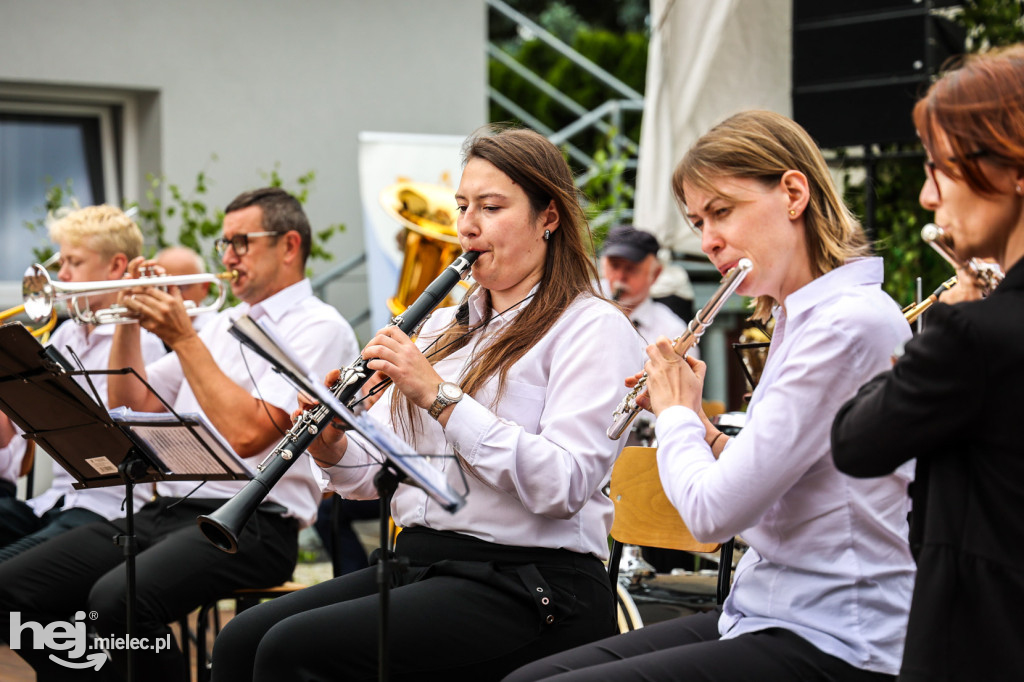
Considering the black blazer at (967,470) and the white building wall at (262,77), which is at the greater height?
the white building wall at (262,77)

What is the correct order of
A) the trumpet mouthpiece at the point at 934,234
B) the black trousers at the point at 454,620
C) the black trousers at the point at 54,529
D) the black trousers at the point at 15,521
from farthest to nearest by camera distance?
the black trousers at the point at 15,521 < the black trousers at the point at 54,529 < the black trousers at the point at 454,620 < the trumpet mouthpiece at the point at 934,234

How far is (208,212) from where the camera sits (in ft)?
21.0

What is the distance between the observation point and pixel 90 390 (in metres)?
3.21

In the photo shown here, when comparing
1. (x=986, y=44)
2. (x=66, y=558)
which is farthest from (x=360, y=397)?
(x=986, y=44)

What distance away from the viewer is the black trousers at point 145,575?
288cm

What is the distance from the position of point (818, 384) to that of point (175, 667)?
6.83 ft

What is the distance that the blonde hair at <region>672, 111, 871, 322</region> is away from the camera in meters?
1.79

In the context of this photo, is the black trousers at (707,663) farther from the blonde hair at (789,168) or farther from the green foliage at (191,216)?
the green foliage at (191,216)

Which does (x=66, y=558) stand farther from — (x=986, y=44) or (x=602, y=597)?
(x=986, y=44)

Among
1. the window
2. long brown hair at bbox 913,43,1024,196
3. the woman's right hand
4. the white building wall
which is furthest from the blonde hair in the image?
the window

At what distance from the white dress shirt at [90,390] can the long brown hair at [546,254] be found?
150 cm

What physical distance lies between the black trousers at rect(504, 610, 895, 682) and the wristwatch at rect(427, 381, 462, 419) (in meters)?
0.51

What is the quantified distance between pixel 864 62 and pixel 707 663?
3.79 m

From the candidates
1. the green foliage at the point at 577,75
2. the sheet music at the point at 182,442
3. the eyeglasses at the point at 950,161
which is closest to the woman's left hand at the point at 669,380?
the eyeglasses at the point at 950,161
